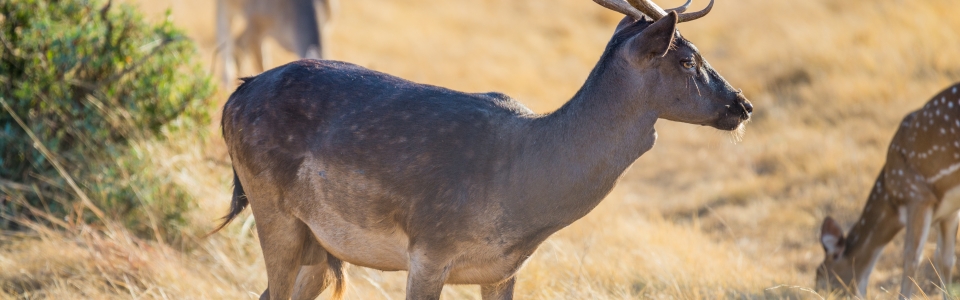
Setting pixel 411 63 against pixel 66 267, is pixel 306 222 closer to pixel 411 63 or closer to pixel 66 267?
pixel 66 267

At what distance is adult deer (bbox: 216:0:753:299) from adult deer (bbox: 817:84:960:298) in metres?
3.07

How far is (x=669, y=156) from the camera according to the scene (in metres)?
11.1

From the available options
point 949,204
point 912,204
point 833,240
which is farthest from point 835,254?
point 949,204

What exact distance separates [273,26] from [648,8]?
768cm

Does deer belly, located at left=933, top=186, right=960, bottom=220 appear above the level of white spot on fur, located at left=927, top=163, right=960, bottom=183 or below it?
below

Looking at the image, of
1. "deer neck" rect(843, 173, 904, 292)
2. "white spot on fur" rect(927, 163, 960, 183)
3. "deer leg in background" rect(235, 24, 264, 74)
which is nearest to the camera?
"white spot on fur" rect(927, 163, 960, 183)

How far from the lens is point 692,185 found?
32.9 feet

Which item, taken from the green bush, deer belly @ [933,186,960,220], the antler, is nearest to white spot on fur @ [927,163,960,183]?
deer belly @ [933,186,960,220]

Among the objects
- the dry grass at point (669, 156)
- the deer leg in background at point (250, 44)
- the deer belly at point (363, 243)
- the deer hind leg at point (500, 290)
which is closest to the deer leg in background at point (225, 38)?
the deer leg in background at point (250, 44)

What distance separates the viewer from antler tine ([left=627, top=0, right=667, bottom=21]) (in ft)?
12.3

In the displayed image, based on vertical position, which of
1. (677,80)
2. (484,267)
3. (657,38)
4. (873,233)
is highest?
(657,38)

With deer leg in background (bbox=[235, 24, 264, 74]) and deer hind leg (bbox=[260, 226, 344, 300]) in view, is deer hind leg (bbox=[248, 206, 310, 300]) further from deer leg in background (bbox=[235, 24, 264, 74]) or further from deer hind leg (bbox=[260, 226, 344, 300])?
deer leg in background (bbox=[235, 24, 264, 74])

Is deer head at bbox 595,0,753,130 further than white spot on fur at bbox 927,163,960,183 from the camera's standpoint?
No

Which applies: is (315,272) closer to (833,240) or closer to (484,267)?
(484,267)
